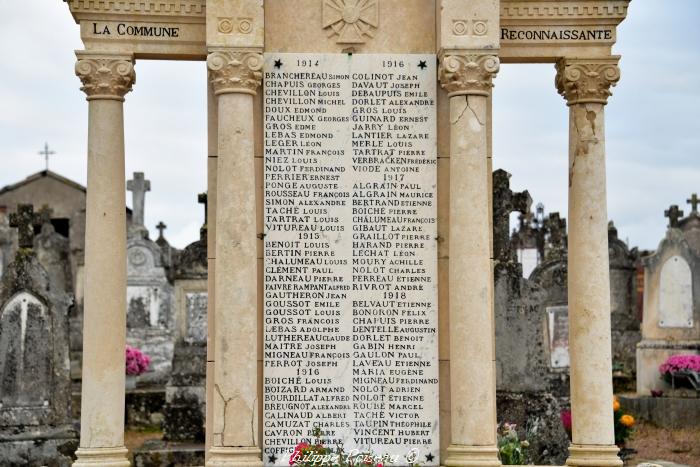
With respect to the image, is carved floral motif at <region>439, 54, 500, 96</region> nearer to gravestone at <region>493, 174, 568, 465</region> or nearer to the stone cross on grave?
gravestone at <region>493, 174, 568, 465</region>

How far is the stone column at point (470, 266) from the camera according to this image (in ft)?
41.2

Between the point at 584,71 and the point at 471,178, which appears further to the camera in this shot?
the point at 584,71

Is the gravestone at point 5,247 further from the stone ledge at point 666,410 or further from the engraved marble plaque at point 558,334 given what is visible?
the stone ledge at point 666,410

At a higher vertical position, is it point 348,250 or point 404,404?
point 348,250

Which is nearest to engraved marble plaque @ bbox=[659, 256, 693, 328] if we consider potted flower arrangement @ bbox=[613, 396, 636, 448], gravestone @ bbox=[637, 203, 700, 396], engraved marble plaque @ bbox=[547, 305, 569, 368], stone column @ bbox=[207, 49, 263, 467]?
gravestone @ bbox=[637, 203, 700, 396]

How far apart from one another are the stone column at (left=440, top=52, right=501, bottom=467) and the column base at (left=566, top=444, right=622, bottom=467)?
1.12 m

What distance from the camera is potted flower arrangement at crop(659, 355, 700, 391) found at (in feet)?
82.9

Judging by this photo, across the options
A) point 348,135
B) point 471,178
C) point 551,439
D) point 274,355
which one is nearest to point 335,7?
point 348,135

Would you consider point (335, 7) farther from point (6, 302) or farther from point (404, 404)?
point (6, 302)

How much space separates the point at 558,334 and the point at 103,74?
636 inches

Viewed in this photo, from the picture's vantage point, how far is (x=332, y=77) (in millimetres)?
13203

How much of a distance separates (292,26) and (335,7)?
47 cm

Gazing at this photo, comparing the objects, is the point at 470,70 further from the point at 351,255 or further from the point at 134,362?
the point at 134,362

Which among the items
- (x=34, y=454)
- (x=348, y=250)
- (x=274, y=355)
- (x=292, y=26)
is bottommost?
(x=34, y=454)
